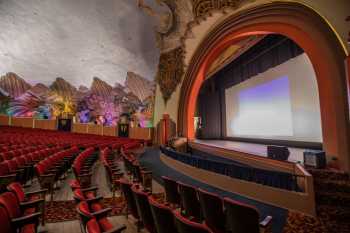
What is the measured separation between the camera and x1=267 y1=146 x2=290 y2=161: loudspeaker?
5196mm

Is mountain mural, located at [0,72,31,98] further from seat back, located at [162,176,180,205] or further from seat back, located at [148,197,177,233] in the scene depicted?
seat back, located at [148,197,177,233]

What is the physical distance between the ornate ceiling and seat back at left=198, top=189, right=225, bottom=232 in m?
12.7

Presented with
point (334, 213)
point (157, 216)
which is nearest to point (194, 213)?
point (157, 216)

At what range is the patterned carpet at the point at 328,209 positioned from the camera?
2771 millimetres

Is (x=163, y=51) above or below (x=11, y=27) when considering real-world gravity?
below

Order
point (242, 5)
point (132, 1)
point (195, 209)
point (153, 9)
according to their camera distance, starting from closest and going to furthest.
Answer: point (195, 209), point (242, 5), point (153, 9), point (132, 1)

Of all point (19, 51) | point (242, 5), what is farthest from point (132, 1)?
point (19, 51)

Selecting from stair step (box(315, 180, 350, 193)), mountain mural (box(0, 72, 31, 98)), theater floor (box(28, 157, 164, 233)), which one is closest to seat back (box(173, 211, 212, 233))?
theater floor (box(28, 157, 164, 233))

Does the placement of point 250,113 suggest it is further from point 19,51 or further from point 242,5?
point 19,51

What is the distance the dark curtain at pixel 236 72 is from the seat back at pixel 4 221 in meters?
8.19

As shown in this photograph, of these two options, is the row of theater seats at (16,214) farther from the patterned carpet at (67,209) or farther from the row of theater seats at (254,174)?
the row of theater seats at (254,174)

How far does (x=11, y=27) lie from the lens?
13.6m

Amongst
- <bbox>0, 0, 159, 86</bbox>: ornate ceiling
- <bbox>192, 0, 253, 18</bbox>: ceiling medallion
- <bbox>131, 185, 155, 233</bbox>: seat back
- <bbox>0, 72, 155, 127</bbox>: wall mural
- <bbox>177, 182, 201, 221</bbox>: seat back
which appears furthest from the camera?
<bbox>0, 72, 155, 127</bbox>: wall mural

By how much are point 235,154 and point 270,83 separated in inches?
157
